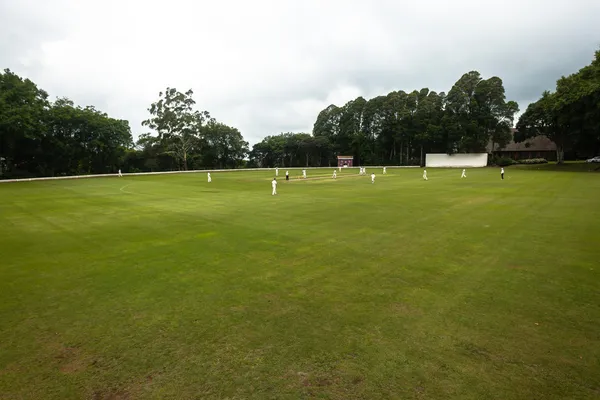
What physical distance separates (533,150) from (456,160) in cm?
1963

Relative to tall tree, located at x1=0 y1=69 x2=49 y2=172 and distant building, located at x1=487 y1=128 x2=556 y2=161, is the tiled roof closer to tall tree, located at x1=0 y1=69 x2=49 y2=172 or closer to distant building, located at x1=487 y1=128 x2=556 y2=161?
distant building, located at x1=487 y1=128 x2=556 y2=161

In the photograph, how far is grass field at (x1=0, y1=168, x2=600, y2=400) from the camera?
3.82 metres

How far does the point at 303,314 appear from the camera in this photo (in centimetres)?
541

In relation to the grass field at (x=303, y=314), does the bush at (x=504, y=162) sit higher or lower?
higher

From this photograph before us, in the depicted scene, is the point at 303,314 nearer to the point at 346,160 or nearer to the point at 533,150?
the point at 346,160

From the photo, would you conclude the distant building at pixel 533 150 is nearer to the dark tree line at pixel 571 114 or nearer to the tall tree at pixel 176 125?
the dark tree line at pixel 571 114

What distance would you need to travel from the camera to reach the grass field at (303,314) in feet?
12.5

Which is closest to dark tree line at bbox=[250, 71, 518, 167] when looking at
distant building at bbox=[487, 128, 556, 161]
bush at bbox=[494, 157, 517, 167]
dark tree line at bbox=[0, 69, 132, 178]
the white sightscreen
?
the white sightscreen

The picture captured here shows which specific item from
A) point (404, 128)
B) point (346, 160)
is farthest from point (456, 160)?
point (346, 160)

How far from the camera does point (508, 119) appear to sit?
63938 mm

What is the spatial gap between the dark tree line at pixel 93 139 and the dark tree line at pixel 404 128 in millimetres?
12649

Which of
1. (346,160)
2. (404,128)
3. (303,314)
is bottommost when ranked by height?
(303,314)

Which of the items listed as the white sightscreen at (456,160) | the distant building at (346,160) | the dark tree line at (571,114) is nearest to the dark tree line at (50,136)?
the distant building at (346,160)

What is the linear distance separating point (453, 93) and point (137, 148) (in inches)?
2599
